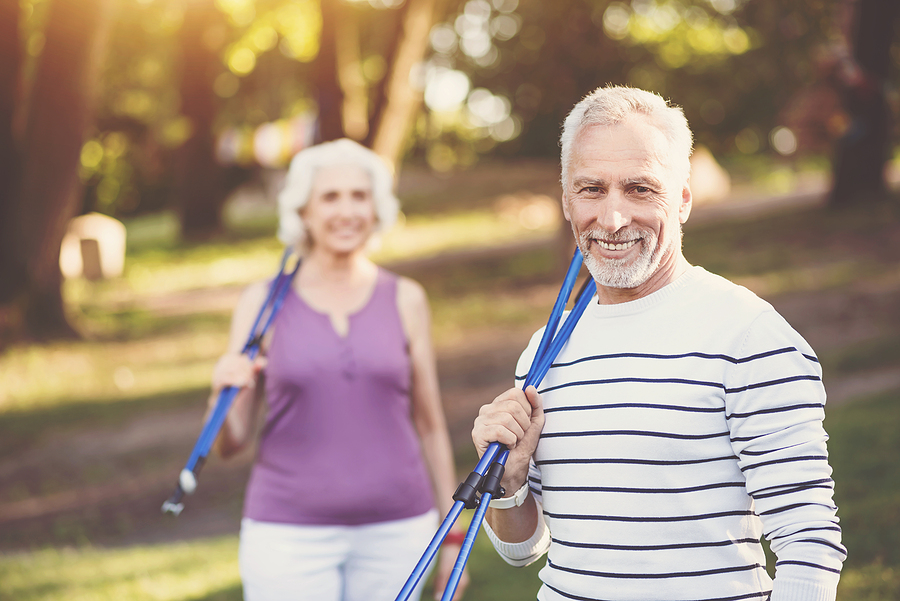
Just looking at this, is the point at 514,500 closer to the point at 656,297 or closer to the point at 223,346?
the point at 656,297

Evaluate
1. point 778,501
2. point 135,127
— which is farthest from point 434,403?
point 135,127

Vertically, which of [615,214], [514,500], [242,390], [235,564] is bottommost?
[235,564]

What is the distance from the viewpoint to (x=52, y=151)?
40.2ft

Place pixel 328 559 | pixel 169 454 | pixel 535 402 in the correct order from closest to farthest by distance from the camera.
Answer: pixel 535 402
pixel 328 559
pixel 169 454

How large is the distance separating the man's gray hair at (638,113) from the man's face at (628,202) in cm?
2

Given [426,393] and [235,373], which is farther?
[426,393]

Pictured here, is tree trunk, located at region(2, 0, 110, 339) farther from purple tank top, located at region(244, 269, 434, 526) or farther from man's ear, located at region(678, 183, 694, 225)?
man's ear, located at region(678, 183, 694, 225)

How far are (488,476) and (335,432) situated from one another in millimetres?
1285

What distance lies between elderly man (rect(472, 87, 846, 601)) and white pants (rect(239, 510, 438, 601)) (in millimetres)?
1125

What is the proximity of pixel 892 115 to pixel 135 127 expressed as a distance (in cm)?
2290

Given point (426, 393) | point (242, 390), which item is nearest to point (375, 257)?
point (426, 393)

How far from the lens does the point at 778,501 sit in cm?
178

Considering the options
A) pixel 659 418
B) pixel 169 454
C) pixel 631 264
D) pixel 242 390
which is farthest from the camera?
pixel 169 454

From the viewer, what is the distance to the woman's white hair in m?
3.60
